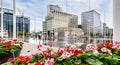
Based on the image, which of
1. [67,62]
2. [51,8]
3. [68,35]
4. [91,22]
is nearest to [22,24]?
[51,8]

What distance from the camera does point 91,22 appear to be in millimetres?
3148

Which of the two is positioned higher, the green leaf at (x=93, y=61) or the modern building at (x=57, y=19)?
the modern building at (x=57, y=19)

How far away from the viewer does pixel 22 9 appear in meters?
4.99

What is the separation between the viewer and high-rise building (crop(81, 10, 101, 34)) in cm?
309

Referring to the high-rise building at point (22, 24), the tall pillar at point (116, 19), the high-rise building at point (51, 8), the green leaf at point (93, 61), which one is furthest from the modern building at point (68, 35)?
the green leaf at point (93, 61)

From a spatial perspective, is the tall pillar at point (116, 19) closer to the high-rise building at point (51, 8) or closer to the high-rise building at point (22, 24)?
the high-rise building at point (51, 8)

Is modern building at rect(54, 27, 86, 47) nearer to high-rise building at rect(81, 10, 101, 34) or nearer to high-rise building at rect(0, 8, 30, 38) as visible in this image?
high-rise building at rect(81, 10, 101, 34)

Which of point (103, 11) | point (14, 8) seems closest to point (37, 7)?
point (14, 8)

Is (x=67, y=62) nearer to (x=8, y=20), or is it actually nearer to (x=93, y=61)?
(x=93, y=61)

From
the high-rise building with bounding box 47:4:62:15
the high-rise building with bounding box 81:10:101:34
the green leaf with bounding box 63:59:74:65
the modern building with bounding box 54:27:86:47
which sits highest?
the high-rise building with bounding box 47:4:62:15

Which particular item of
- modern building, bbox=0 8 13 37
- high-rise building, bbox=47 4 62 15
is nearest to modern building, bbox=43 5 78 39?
high-rise building, bbox=47 4 62 15

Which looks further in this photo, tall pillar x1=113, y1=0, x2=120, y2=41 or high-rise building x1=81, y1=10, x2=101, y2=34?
high-rise building x1=81, y1=10, x2=101, y2=34

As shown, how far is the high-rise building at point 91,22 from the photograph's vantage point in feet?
10.1

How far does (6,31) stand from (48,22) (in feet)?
7.07
